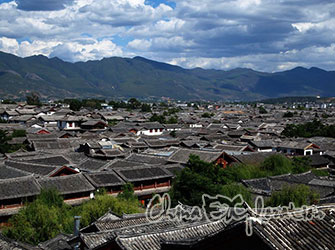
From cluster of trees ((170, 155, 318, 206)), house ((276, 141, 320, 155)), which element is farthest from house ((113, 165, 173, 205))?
house ((276, 141, 320, 155))

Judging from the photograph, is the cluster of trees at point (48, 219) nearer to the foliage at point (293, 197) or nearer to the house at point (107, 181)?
the house at point (107, 181)

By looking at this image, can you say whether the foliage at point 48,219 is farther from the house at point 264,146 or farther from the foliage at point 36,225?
the house at point 264,146

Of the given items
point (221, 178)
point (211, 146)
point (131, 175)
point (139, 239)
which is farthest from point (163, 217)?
point (211, 146)

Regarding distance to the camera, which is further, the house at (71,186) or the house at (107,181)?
the house at (107,181)

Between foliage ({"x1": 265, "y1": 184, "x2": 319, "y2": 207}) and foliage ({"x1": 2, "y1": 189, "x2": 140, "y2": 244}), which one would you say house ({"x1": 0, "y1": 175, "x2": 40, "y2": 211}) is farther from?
foliage ({"x1": 265, "y1": 184, "x2": 319, "y2": 207})

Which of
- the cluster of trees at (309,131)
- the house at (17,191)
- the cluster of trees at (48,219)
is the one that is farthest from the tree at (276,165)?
the cluster of trees at (309,131)

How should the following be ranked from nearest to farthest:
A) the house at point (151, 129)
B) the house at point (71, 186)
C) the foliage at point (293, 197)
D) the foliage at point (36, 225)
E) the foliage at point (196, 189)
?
the foliage at point (36, 225), the foliage at point (293, 197), the foliage at point (196, 189), the house at point (71, 186), the house at point (151, 129)

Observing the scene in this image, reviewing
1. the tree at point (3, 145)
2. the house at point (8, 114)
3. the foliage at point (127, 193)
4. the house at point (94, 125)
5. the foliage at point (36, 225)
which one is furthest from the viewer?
the house at point (8, 114)

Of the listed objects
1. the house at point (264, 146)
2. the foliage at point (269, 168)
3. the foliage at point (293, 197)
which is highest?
the foliage at point (293, 197)

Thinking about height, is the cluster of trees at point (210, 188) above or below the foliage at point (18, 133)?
above

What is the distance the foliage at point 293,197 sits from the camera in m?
21.3

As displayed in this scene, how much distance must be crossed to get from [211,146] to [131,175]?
1976 centimetres

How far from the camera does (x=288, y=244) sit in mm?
5996

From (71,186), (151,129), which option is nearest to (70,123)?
(151,129)
